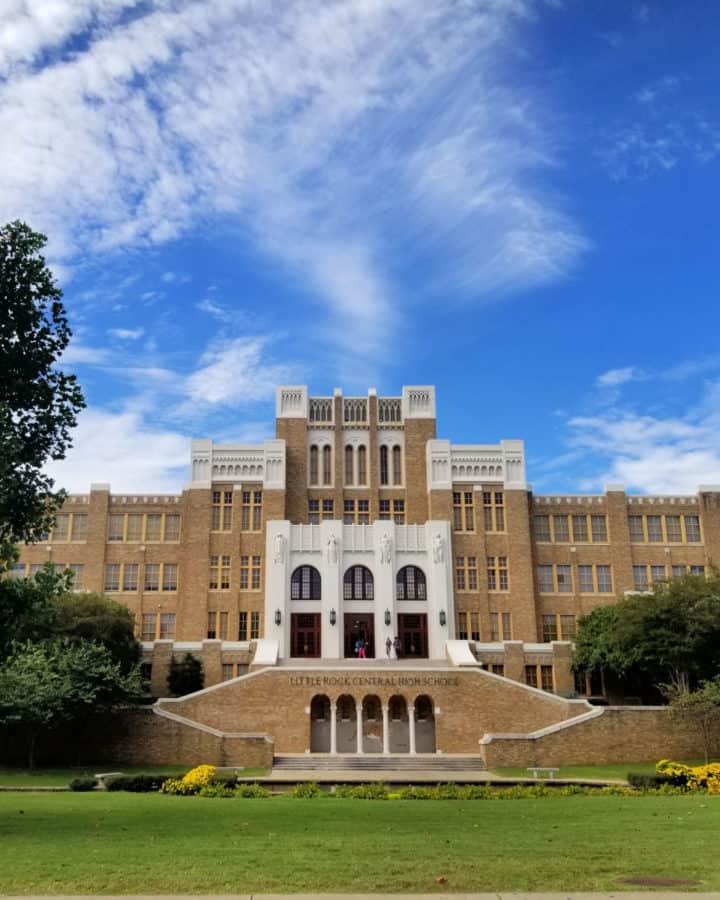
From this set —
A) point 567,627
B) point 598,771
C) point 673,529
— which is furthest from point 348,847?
point 673,529

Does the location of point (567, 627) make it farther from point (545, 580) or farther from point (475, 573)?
point (475, 573)

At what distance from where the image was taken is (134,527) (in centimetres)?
5772

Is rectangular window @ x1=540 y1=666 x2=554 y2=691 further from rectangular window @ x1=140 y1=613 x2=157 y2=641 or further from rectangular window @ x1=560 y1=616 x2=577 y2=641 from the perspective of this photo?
rectangular window @ x1=140 y1=613 x2=157 y2=641

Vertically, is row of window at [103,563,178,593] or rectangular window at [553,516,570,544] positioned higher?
rectangular window at [553,516,570,544]

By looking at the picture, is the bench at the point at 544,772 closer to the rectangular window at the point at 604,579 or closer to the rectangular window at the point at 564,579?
the rectangular window at the point at 564,579

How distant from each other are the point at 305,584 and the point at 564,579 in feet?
54.4

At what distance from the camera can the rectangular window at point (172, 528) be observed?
5756cm

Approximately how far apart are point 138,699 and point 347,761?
13.6 meters

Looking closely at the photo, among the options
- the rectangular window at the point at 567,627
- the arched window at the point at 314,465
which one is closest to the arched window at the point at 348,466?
the arched window at the point at 314,465

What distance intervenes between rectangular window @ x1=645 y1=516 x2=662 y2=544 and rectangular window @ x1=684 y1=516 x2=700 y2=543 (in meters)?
1.71

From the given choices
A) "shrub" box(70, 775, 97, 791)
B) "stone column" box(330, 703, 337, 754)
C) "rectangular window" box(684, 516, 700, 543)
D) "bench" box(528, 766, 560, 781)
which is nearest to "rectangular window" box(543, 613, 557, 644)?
"rectangular window" box(684, 516, 700, 543)

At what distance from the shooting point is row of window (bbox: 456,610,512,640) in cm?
5466

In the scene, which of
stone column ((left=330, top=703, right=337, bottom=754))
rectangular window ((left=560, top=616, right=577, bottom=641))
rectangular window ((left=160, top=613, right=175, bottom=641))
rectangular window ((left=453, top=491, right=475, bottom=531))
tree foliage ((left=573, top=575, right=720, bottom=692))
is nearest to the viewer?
tree foliage ((left=573, top=575, right=720, bottom=692))

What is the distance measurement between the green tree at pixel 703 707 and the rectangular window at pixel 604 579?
16.2m
